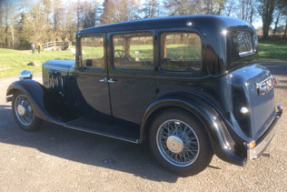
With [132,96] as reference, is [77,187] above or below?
below

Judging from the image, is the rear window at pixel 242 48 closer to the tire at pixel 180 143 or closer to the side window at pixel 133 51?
the tire at pixel 180 143

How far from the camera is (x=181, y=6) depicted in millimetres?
29875

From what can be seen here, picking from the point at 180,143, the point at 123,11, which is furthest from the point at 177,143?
the point at 123,11

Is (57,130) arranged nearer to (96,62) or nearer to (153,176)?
(96,62)

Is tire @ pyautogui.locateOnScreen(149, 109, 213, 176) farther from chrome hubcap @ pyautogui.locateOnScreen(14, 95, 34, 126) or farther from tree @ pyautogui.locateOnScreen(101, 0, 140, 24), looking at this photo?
tree @ pyautogui.locateOnScreen(101, 0, 140, 24)

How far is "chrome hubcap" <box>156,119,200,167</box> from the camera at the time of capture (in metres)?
3.00

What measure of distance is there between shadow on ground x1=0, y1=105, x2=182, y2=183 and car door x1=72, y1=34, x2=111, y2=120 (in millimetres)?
489

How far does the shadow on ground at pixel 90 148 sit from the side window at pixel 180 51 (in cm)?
139

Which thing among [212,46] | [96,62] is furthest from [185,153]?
[96,62]

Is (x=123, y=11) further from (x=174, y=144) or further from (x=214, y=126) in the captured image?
(x=214, y=126)

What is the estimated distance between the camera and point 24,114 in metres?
4.73

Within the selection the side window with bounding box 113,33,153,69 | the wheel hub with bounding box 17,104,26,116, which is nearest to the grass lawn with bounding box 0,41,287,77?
the wheel hub with bounding box 17,104,26,116

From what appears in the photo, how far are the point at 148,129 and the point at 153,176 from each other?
24.3 inches

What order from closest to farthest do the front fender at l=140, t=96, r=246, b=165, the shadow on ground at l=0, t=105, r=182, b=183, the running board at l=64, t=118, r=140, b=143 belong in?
the front fender at l=140, t=96, r=246, b=165, the shadow on ground at l=0, t=105, r=182, b=183, the running board at l=64, t=118, r=140, b=143
